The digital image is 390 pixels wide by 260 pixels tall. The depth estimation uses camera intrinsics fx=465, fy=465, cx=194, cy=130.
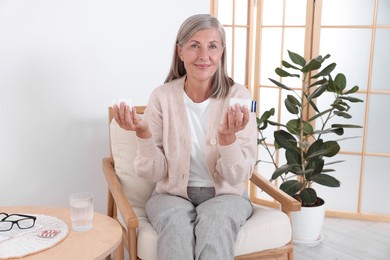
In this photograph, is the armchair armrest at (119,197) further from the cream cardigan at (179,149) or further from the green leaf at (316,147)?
the green leaf at (316,147)

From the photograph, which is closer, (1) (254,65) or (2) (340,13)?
(2) (340,13)

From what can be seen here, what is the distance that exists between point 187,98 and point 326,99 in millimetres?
1449

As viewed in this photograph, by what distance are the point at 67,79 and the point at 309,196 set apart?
1.46 m

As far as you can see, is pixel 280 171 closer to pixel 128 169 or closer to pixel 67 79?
pixel 128 169

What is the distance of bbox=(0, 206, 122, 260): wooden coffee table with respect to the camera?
54.0 inches

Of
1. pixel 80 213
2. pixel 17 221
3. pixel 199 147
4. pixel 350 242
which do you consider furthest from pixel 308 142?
pixel 17 221

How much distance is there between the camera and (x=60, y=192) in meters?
2.39

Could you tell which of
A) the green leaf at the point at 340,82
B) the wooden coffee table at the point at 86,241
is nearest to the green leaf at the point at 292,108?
the green leaf at the point at 340,82

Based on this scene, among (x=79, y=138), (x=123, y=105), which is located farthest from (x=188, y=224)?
(x=79, y=138)

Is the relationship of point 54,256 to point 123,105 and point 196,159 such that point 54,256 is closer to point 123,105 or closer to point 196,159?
point 123,105

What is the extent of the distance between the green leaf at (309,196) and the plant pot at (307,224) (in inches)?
2.0

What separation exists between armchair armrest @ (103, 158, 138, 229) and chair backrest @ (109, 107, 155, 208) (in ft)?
0.17

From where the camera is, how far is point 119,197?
181 cm

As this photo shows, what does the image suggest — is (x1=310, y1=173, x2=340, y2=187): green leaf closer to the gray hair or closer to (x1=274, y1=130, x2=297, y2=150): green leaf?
(x1=274, y1=130, x2=297, y2=150): green leaf
